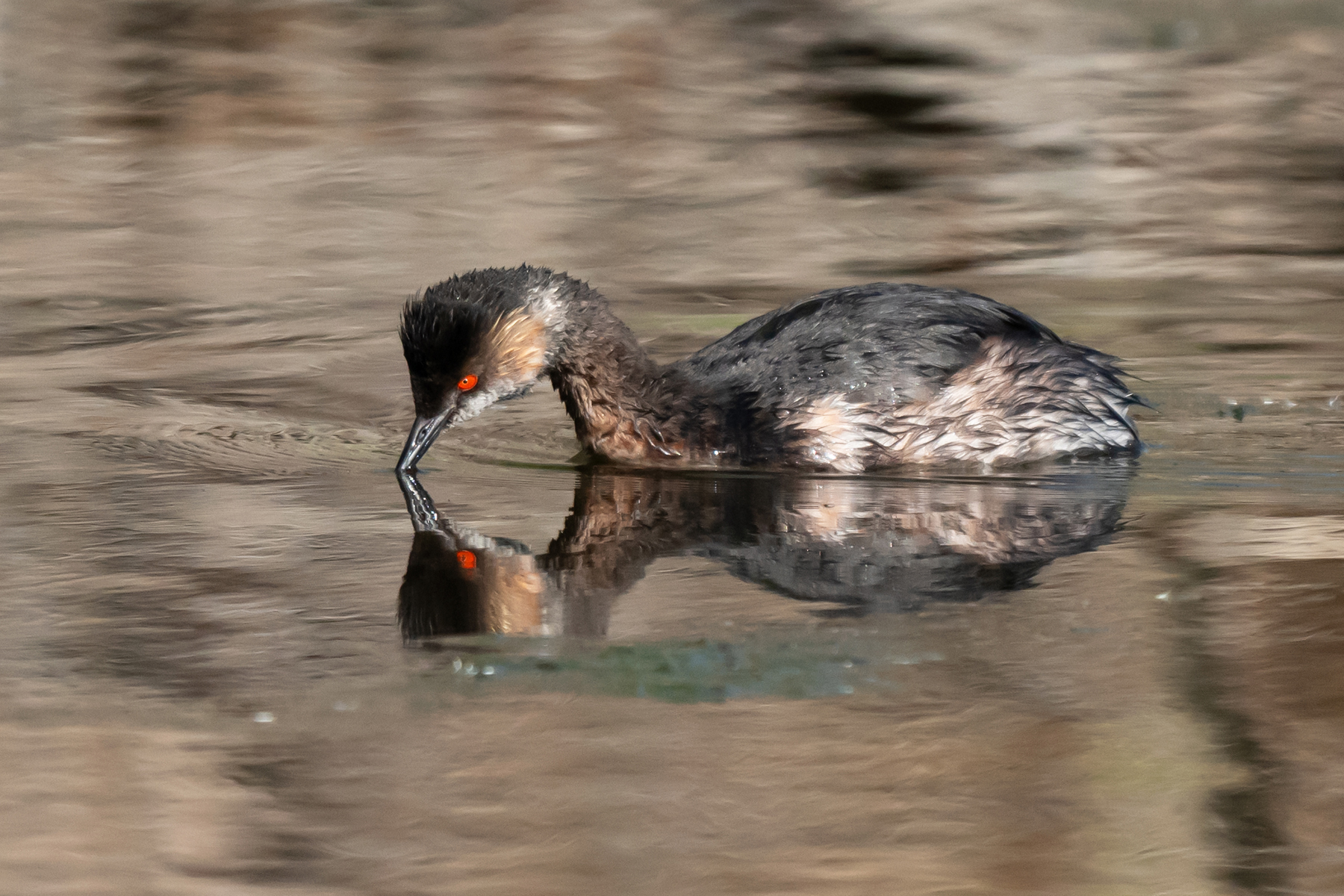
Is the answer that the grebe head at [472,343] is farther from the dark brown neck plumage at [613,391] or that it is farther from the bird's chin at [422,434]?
the dark brown neck plumage at [613,391]

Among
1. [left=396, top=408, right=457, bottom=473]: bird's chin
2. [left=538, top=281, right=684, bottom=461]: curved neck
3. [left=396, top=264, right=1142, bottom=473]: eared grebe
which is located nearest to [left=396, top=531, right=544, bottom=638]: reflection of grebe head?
[left=396, top=408, right=457, bottom=473]: bird's chin

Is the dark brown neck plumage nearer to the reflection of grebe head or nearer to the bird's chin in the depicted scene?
the bird's chin

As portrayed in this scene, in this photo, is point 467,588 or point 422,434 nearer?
point 467,588

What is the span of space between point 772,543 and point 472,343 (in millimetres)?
1721

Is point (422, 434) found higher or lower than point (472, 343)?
lower

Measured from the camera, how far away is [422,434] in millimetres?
7312

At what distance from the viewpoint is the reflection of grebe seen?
541 cm

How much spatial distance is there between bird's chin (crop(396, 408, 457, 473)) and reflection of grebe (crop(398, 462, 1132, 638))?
0.33 feet

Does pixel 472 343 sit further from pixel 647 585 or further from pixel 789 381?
pixel 647 585

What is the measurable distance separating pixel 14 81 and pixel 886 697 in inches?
669

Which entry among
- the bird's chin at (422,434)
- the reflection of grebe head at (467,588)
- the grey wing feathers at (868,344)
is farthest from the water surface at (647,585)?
the grey wing feathers at (868,344)

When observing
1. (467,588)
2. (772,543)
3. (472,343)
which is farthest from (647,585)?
(472,343)

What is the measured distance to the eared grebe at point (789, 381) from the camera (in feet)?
23.8

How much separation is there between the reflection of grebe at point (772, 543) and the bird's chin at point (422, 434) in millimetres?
101
